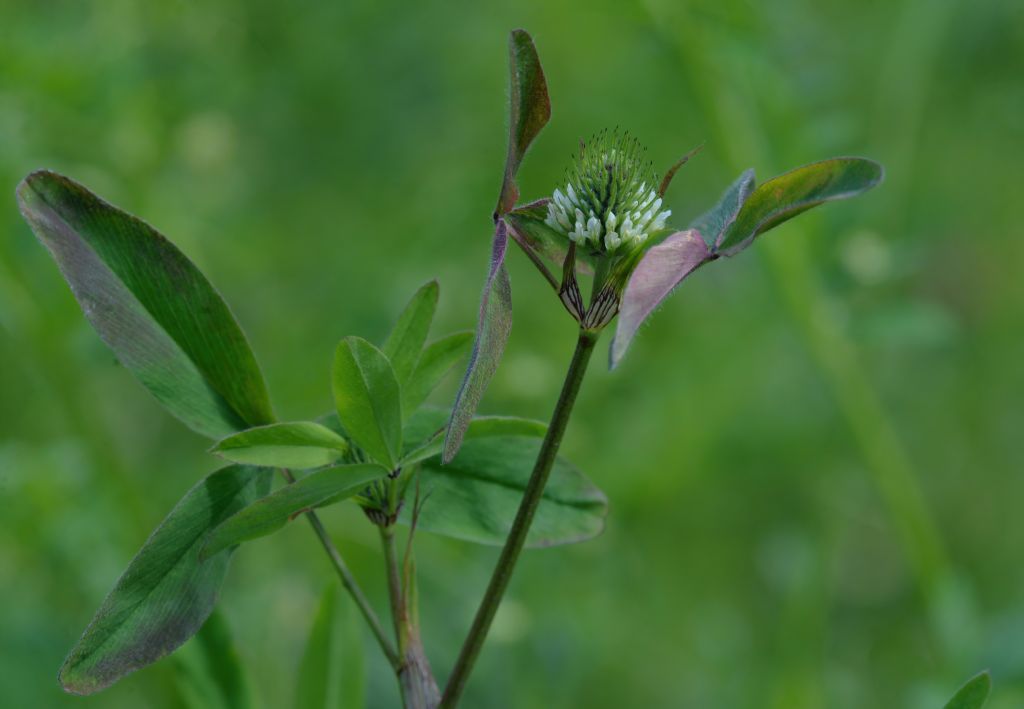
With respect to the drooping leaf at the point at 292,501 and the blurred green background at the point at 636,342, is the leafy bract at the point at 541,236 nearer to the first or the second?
the drooping leaf at the point at 292,501

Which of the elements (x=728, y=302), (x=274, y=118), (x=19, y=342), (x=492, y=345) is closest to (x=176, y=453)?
(x=19, y=342)

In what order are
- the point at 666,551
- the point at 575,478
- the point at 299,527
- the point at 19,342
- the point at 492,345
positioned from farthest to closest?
the point at 666,551
the point at 299,527
the point at 19,342
the point at 575,478
the point at 492,345

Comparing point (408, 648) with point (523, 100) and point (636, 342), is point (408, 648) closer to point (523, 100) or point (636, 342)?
point (523, 100)

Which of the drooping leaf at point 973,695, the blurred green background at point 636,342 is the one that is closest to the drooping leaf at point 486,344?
the drooping leaf at point 973,695

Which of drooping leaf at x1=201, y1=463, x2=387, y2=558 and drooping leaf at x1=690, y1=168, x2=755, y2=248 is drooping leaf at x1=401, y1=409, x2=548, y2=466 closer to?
drooping leaf at x1=201, y1=463, x2=387, y2=558

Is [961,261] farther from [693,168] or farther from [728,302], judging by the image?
[728,302]

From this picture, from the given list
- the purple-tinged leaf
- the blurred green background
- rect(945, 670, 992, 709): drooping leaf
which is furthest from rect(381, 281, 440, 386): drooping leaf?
the blurred green background
